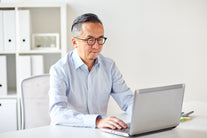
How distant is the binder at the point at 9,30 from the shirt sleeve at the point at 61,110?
1356 millimetres

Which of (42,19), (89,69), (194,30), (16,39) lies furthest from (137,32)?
(89,69)

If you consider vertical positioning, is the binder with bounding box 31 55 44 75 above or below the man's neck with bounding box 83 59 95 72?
below

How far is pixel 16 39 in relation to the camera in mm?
3180

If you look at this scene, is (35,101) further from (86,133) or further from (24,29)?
(24,29)

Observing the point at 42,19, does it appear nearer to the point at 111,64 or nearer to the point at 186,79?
the point at 111,64

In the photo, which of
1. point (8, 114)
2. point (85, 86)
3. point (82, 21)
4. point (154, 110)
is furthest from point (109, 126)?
point (8, 114)

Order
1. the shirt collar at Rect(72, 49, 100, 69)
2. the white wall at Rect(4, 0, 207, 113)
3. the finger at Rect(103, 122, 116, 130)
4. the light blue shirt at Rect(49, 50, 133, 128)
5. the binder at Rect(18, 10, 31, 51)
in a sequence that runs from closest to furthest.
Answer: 1. the finger at Rect(103, 122, 116, 130)
2. the light blue shirt at Rect(49, 50, 133, 128)
3. the shirt collar at Rect(72, 49, 100, 69)
4. the binder at Rect(18, 10, 31, 51)
5. the white wall at Rect(4, 0, 207, 113)

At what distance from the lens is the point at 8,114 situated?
3180 millimetres

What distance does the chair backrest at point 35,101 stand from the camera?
6.59 ft

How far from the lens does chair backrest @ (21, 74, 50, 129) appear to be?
6.59 feet

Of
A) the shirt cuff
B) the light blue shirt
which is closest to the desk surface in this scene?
the shirt cuff

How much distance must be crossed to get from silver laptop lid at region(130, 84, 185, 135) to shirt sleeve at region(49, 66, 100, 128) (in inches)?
11.0

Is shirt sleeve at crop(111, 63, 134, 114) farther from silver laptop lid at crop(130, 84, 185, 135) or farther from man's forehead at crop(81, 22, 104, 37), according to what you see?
silver laptop lid at crop(130, 84, 185, 135)

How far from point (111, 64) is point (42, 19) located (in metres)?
1.51
